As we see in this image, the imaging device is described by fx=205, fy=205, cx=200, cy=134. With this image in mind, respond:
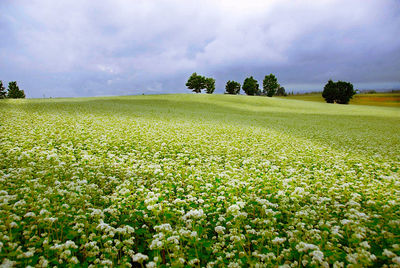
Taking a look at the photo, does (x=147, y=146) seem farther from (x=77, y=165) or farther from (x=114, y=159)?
(x=77, y=165)

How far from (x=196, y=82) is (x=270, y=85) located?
4063 centimetres

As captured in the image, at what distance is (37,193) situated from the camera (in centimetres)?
494

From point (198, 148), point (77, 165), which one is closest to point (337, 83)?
point (198, 148)

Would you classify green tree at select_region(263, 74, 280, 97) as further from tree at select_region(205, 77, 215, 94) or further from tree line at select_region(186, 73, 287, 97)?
tree at select_region(205, 77, 215, 94)

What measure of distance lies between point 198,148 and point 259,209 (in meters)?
6.27

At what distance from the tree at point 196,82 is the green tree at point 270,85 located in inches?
1355

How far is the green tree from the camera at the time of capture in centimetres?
11231

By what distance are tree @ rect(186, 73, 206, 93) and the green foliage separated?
60098mm

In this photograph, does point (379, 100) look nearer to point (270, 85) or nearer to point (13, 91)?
point (270, 85)

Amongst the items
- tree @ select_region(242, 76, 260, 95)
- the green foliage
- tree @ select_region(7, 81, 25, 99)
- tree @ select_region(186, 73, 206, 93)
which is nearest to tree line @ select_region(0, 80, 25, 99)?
tree @ select_region(7, 81, 25, 99)

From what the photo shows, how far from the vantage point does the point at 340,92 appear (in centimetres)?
8856

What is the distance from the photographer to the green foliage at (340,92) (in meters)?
88.3

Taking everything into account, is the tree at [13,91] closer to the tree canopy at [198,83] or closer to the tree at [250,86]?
the tree canopy at [198,83]

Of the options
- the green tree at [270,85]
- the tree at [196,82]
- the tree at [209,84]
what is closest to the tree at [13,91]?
the tree at [196,82]
